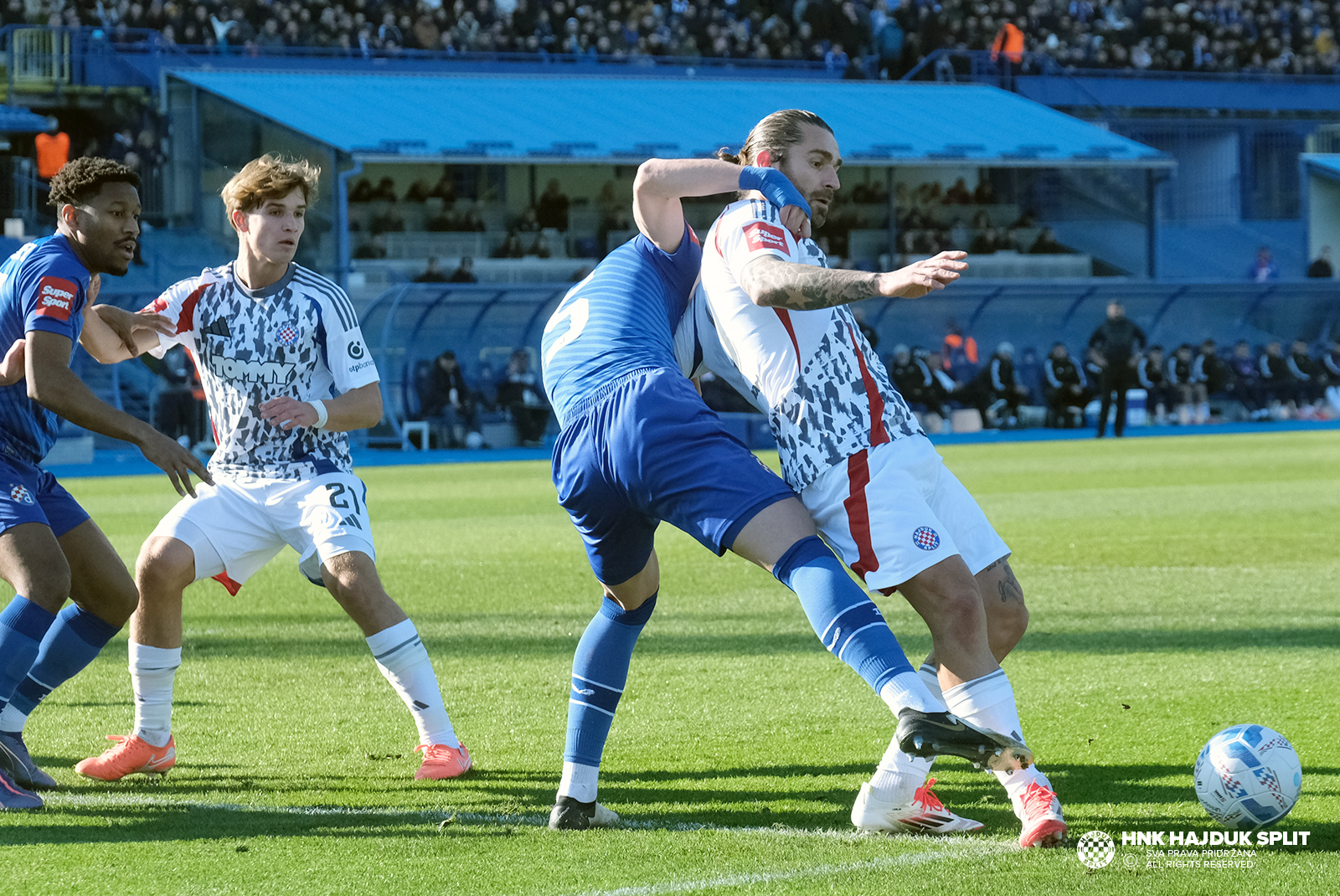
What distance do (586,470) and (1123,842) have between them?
5.50ft

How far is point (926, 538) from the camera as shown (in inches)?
158

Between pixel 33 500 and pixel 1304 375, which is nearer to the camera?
pixel 33 500

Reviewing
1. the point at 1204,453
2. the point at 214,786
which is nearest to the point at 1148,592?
the point at 214,786

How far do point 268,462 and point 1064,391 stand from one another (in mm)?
24360

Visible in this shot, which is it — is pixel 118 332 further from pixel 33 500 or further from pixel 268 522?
pixel 268 522

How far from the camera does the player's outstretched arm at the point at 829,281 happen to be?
3.64 meters

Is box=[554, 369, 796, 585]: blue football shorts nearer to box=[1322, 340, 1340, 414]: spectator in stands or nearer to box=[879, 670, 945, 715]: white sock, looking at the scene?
box=[879, 670, 945, 715]: white sock

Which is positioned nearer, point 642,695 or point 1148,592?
point 642,695

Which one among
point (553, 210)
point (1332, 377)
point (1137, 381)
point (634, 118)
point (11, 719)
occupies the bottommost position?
point (1332, 377)

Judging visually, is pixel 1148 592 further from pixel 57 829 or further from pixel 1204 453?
pixel 1204 453

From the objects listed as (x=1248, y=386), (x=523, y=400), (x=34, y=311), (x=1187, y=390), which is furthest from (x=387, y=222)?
(x=34, y=311)

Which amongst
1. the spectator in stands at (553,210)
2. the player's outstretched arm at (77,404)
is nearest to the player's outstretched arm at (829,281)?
the player's outstretched arm at (77,404)

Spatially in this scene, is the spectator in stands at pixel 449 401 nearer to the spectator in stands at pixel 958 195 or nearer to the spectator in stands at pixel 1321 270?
the spectator in stands at pixel 958 195

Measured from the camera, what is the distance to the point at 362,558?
5230mm
